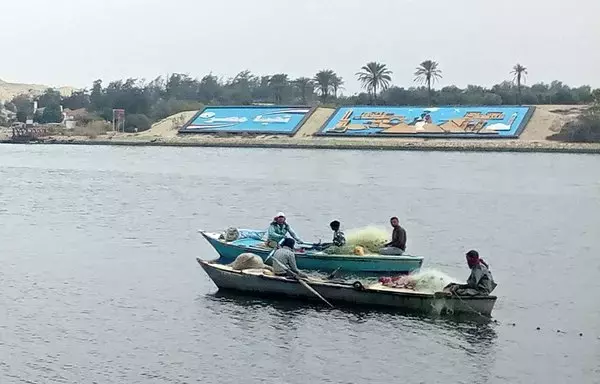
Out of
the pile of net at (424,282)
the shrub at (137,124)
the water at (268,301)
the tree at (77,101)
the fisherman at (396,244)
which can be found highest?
the tree at (77,101)

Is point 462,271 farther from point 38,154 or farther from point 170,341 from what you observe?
point 38,154

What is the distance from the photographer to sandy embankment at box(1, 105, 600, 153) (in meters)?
96.8

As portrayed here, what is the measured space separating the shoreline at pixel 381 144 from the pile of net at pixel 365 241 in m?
72.0

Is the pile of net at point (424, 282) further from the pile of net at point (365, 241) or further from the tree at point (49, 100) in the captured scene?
the tree at point (49, 100)

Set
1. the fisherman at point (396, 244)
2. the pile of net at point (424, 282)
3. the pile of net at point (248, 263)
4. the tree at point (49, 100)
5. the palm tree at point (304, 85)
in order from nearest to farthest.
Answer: the pile of net at point (424, 282) → the pile of net at point (248, 263) → the fisherman at point (396, 244) → the palm tree at point (304, 85) → the tree at point (49, 100)

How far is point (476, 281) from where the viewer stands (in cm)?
2117

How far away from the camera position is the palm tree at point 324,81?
14488 centimetres

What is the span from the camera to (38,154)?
101 meters

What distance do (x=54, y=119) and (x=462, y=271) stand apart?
138037 mm

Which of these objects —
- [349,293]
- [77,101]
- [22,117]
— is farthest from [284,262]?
[77,101]

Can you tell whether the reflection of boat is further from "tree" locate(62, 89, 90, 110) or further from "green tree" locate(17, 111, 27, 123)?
"tree" locate(62, 89, 90, 110)

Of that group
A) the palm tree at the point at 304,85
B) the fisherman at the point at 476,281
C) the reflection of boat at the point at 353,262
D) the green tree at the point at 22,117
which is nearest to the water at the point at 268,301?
the fisherman at the point at 476,281

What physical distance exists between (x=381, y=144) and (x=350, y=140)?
5.47m

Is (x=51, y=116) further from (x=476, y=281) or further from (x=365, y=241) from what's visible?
(x=476, y=281)
